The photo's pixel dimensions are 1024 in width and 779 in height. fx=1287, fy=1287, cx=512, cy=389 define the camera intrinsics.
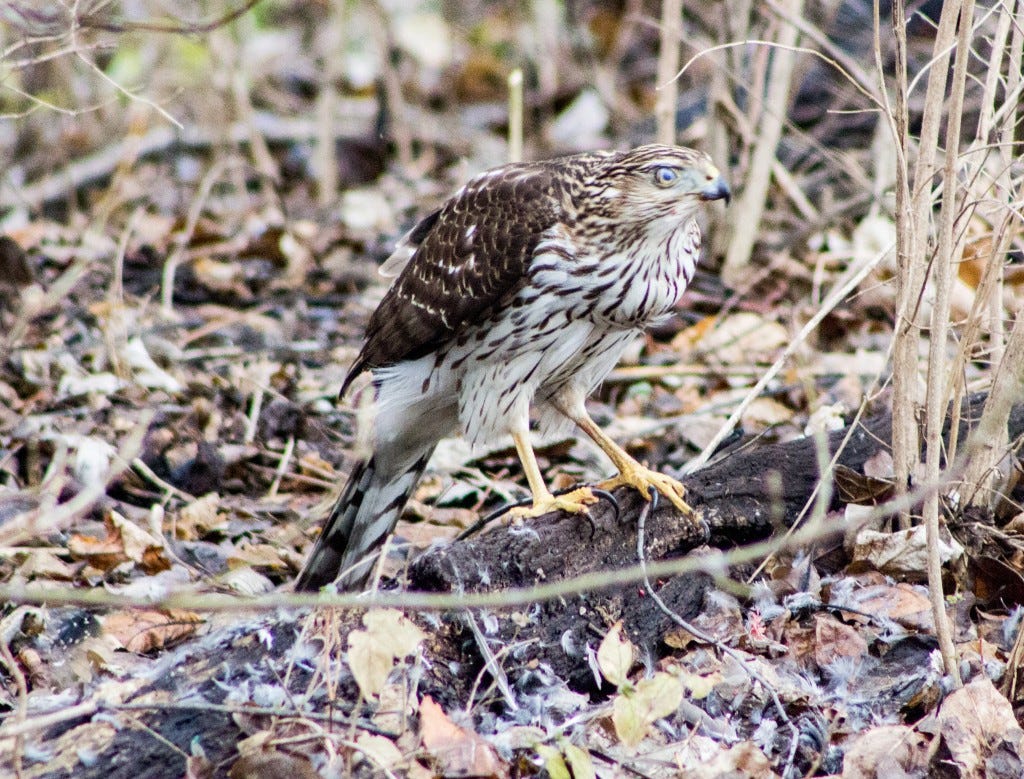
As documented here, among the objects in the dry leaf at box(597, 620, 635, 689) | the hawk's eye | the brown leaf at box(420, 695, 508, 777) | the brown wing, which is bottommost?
the brown leaf at box(420, 695, 508, 777)

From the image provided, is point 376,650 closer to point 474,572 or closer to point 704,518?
point 474,572

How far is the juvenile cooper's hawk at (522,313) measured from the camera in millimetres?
4391

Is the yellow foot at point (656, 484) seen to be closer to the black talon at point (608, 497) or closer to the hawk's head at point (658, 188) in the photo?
the black talon at point (608, 497)

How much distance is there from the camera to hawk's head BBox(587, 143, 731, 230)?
14.2ft

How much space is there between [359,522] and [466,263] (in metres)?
1.08

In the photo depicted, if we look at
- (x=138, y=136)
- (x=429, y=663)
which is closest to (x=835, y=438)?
(x=429, y=663)

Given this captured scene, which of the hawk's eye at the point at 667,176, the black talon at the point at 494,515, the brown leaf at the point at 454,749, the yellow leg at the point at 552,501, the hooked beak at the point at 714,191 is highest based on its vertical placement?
the hawk's eye at the point at 667,176

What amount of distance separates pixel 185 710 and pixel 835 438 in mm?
2376

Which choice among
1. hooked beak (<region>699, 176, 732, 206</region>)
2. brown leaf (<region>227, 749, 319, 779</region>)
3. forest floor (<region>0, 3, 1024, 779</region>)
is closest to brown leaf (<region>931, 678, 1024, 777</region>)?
forest floor (<region>0, 3, 1024, 779</region>)

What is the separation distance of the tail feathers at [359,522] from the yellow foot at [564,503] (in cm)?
76

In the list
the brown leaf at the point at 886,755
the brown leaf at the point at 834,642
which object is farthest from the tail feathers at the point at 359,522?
the brown leaf at the point at 886,755

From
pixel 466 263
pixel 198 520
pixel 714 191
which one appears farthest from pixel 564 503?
Answer: pixel 198 520

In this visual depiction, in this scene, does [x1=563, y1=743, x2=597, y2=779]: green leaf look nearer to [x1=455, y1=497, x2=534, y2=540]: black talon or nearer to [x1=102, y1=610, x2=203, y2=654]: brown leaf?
[x1=455, y1=497, x2=534, y2=540]: black talon

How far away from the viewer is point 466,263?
4.64m
